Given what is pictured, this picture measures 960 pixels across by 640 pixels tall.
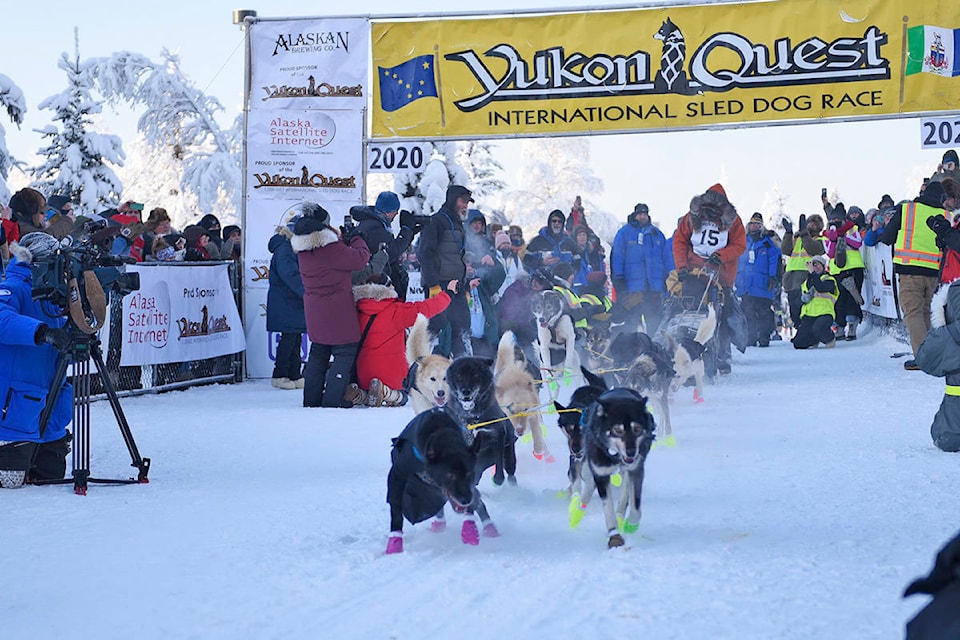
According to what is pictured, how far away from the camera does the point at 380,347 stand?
8.98 m

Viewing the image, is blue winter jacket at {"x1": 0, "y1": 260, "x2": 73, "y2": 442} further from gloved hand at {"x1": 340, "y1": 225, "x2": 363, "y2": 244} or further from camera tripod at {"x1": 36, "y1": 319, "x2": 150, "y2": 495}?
gloved hand at {"x1": 340, "y1": 225, "x2": 363, "y2": 244}

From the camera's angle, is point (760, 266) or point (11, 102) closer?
point (760, 266)

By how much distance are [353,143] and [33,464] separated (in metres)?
6.46

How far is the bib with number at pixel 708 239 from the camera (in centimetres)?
1004

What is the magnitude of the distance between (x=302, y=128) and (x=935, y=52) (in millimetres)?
6176

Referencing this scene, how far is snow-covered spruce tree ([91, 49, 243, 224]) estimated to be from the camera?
30.5 m

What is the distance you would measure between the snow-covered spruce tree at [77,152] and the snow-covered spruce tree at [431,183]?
24.8 ft

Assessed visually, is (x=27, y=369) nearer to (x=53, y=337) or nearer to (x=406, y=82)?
(x=53, y=337)

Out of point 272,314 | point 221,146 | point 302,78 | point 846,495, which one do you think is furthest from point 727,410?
point 221,146

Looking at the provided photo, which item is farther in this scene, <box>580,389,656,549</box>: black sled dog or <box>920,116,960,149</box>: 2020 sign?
<box>920,116,960,149</box>: 2020 sign

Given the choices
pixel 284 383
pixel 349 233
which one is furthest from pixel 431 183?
pixel 349 233

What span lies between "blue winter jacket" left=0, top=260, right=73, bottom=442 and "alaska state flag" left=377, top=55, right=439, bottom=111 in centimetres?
635

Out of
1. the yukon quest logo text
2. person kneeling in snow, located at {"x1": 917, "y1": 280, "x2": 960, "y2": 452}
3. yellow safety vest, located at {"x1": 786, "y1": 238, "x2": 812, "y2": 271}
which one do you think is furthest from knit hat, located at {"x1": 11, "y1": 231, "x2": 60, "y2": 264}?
yellow safety vest, located at {"x1": 786, "y1": 238, "x2": 812, "y2": 271}

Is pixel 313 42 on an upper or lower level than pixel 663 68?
upper
